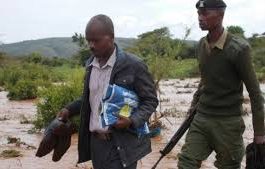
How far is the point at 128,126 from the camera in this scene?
4027 mm

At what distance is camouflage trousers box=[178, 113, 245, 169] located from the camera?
490 cm

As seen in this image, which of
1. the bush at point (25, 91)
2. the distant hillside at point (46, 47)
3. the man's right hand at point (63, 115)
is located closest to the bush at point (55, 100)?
the man's right hand at point (63, 115)

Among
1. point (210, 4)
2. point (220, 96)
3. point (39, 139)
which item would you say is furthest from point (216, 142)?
point (39, 139)

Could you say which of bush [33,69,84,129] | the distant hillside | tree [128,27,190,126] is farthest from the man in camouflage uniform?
the distant hillside

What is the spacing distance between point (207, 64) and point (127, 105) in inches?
42.3

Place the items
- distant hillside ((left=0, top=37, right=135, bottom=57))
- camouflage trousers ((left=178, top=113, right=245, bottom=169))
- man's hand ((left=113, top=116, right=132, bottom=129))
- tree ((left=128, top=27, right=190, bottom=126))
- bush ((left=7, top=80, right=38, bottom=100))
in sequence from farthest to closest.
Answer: distant hillside ((left=0, top=37, right=135, bottom=57)), bush ((left=7, top=80, right=38, bottom=100)), tree ((left=128, top=27, right=190, bottom=126)), camouflage trousers ((left=178, top=113, right=245, bottom=169)), man's hand ((left=113, top=116, right=132, bottom=129))

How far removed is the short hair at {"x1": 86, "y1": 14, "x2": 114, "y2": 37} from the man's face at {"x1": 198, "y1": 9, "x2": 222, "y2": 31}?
980 millimetres

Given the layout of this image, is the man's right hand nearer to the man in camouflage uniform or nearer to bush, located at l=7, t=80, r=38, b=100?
the man in camouflage uniform

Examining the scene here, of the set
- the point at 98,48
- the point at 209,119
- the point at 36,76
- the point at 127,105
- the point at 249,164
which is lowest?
the point at 36,76

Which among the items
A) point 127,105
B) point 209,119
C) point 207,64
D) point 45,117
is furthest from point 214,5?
point 45,117

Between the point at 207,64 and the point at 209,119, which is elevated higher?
the point at 207,64

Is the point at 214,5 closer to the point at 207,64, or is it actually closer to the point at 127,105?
the point at 207,64

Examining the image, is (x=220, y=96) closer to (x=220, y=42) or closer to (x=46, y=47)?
(x=220, y=42)

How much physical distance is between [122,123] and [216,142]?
3.95ft
